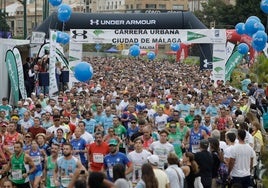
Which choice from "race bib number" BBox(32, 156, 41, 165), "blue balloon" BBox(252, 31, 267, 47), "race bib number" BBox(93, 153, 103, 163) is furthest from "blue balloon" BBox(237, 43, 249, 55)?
"race bib number" BBox(32, 156, 41, 165)

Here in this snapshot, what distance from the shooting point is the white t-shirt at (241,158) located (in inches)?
563

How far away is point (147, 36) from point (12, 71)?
27.8ft

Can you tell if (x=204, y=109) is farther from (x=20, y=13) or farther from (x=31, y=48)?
(x=20, y=13)

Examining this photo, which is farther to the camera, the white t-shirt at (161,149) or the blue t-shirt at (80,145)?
the blue t-shirt at (80,145)

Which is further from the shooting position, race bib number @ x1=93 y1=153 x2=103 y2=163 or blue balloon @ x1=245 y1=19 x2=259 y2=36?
blue balloon @ x1=245 y1=19 x2=259 y2=36

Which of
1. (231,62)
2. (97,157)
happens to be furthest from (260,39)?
(97,157)

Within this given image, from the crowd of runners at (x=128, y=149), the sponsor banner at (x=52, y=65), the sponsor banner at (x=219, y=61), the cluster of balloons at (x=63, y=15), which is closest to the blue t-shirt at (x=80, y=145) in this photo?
the crowd of runners at (x=128, y=149)

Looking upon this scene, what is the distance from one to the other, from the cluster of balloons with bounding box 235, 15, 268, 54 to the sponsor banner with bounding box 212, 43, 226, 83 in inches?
45.7

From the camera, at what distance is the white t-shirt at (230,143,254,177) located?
46.9 feet

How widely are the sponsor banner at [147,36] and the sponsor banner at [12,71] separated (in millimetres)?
6153

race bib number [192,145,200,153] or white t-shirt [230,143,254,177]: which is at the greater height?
white t-shirt [230,143,254,177]

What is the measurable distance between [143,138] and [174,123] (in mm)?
1610

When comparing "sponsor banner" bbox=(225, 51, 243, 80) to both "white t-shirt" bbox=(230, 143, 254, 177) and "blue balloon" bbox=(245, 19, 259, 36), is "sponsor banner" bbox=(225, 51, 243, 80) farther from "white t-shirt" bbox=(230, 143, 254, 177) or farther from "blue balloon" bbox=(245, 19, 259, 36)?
"white t-shirt" bbox=(230, 143, 254, 177)

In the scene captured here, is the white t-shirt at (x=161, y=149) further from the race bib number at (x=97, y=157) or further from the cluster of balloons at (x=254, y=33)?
the cluster of balloons at (x=254, y=33)
